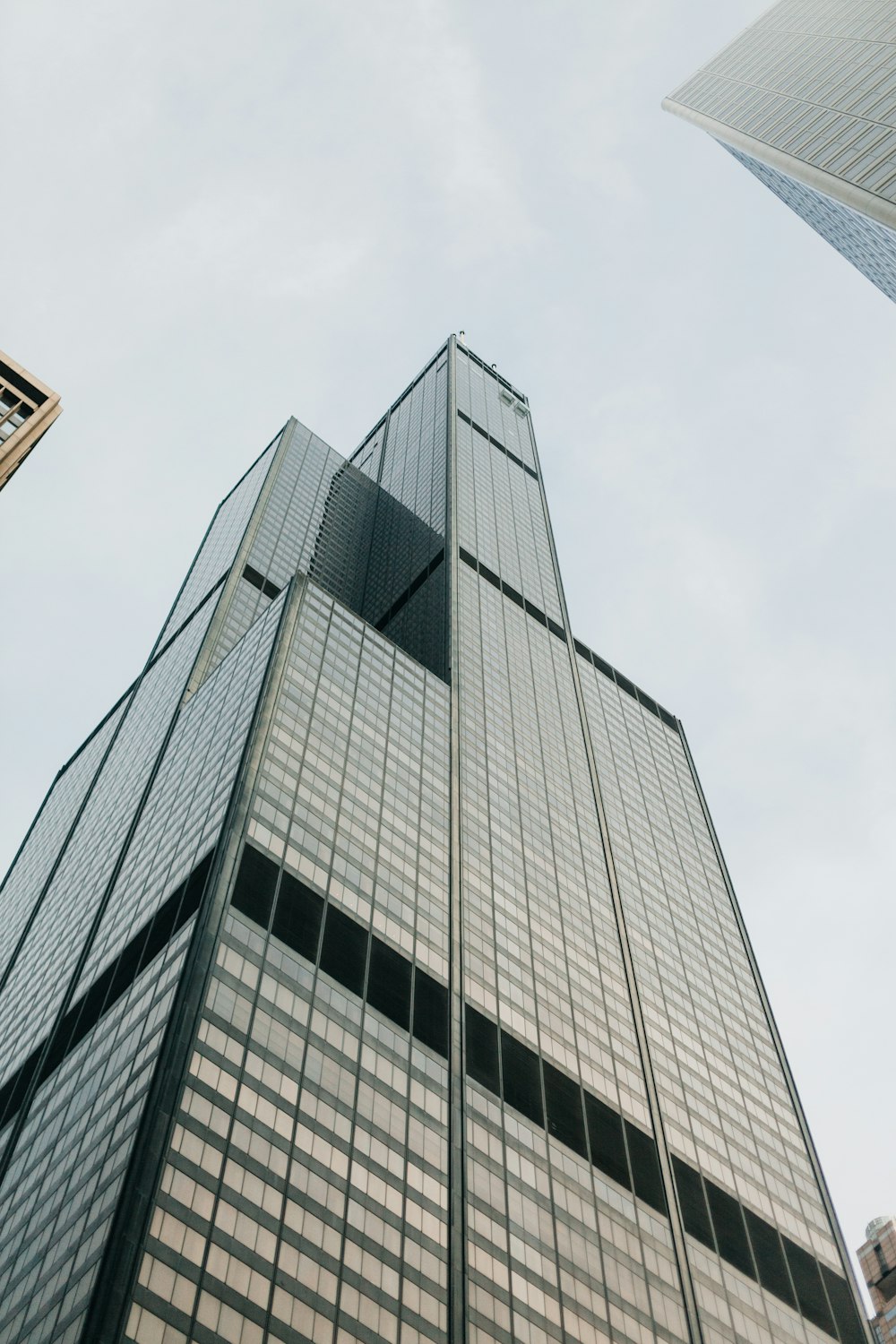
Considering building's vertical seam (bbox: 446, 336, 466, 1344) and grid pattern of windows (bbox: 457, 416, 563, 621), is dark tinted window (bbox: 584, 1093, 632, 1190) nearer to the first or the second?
building's vertical seam (bbox: 446, 336, 466, 1344)

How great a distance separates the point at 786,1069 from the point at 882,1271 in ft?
137

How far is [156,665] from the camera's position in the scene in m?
151

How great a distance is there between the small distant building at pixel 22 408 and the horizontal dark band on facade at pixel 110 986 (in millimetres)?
28427

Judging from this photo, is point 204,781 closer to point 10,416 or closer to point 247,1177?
point 10,416

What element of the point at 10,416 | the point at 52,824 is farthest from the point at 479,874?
the point at 52,824

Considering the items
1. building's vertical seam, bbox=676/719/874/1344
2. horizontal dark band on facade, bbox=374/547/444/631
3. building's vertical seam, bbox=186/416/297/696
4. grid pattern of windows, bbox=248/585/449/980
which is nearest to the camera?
grid pattern of windows, bbox=248/585/449/980

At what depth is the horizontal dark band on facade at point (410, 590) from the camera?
493 ft

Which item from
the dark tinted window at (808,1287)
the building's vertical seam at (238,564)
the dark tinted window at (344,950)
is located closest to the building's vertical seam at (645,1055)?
the dark tinted window at (808,1287)

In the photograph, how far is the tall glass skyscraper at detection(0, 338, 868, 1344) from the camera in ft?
173

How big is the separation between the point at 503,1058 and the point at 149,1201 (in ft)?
99.6

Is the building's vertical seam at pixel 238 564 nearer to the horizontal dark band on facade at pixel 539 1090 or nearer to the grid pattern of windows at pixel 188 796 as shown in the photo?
the grid pattern of windows at pixel 188 796

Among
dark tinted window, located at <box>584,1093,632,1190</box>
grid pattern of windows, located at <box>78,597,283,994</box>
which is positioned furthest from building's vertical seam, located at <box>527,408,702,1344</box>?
grid pattern of windows, located at <box>78,597,283,994</box>

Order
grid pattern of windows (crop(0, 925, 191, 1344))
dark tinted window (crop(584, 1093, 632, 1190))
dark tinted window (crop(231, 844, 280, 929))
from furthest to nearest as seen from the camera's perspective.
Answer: dark tinted window (crop(584, 1093, 632, 1190)), dark tinted window (crop(231, 844, 280, 929)), grid pattern of windows (crop(0, 925, 191, 1344))

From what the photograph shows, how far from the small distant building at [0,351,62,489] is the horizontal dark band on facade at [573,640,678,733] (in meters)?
92.6
